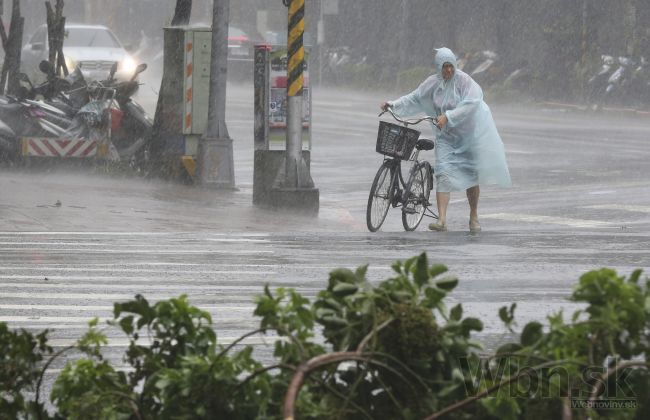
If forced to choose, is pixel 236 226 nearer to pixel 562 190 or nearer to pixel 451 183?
pixel 451 183

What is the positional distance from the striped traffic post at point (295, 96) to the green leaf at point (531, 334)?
1166cm

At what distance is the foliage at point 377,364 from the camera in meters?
3.82

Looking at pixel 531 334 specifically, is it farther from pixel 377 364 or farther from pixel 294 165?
pixel 294 165

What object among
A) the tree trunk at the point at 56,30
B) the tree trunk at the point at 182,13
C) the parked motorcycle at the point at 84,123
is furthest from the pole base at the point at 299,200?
the tree trunk at the point at 56,30

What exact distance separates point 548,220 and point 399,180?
2.13 meters

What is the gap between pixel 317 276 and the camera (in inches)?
414

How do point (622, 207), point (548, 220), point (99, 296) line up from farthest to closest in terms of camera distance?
point (622, 207)
point (548, 220)
point (99, 296)

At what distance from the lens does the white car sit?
34.9 meters

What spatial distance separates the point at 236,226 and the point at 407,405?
10772 mm

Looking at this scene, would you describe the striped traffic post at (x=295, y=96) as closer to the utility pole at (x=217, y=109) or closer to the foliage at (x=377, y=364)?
the utility pole at (x=217, y=109)

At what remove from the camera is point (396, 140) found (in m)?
14.2

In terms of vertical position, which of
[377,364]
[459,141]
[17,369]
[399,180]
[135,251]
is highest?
[459,141]

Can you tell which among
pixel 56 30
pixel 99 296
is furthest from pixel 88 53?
pixel 99 296

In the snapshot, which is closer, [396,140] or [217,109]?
[396,140]
